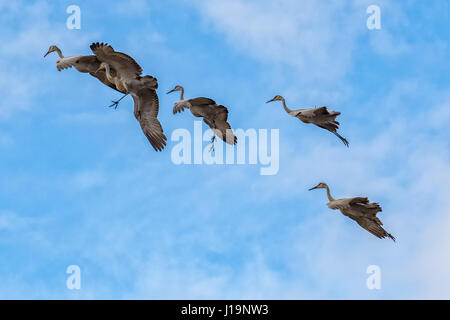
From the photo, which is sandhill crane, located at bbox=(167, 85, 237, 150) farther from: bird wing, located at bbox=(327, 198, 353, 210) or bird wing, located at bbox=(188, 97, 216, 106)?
bird wing, located at bbox=(327, 198, 353, 210)

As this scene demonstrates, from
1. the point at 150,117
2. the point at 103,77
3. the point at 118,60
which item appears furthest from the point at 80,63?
the point at 150,117

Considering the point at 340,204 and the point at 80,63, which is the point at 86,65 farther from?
the point at 340,204

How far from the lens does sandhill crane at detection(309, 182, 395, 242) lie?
2598cm

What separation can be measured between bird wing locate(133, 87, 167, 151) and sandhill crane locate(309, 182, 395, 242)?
5997mm

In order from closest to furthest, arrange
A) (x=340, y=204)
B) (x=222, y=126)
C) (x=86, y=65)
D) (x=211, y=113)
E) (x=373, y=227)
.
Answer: (x=340, y=204) → (x=373, y=227) → (x=86, y=65) → (x=211, y=113) → (x=222, y=126)

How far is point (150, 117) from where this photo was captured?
28.2 meters

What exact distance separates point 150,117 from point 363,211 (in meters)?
7.67

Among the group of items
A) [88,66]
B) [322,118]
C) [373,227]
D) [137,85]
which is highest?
[88,66]

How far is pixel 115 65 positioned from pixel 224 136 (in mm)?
4598

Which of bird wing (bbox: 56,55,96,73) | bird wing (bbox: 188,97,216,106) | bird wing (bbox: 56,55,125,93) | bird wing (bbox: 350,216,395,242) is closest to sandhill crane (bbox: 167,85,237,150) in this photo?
bird wing (bbox: 188,97,216,106)

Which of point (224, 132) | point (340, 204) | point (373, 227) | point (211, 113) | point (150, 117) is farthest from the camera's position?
point (224, 132)
